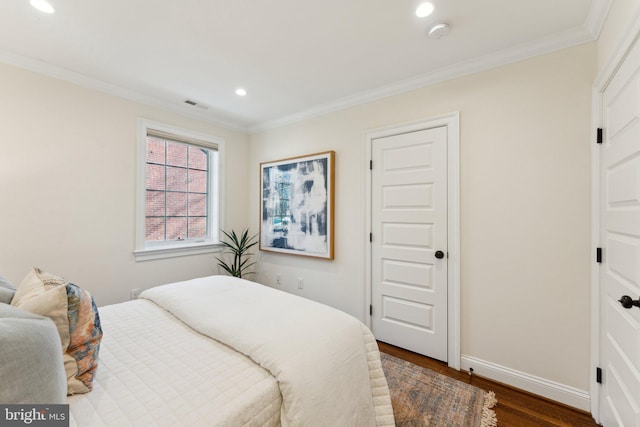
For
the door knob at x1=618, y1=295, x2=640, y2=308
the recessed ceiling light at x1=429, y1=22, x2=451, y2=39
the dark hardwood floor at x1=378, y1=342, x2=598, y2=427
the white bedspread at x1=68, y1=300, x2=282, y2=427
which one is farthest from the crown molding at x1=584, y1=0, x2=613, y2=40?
the white bedspread at x1=68, y1=300, x2=282, y2=427

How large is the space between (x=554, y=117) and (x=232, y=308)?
2.45m

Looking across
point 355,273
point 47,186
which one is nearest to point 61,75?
point 47,186

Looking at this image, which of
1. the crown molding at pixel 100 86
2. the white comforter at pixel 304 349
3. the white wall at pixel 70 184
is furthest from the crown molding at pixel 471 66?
the white comforter at pixel 304 349

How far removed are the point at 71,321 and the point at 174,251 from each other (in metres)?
2.09

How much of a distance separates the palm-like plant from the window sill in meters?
0.15

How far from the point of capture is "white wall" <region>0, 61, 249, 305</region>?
6.68 ft

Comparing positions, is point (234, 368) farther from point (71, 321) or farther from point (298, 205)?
point (298, 205)

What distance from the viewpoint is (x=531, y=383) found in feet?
6.06

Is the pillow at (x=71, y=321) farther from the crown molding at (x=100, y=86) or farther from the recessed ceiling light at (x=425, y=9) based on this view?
the recessed ceiling light at (x=425, y=9)

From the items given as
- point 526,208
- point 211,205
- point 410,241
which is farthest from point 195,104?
point 526,208

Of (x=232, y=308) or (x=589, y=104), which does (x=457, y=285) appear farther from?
(x=232, y=308)

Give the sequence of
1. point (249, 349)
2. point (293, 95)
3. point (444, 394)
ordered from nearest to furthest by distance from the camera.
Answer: point (249, 349)
point (444, 394)
point (293, 95)

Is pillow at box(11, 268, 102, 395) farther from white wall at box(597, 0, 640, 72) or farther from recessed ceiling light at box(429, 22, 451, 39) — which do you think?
white wall at box(597, 0, 640, 72)

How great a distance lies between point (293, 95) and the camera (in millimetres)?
2697
